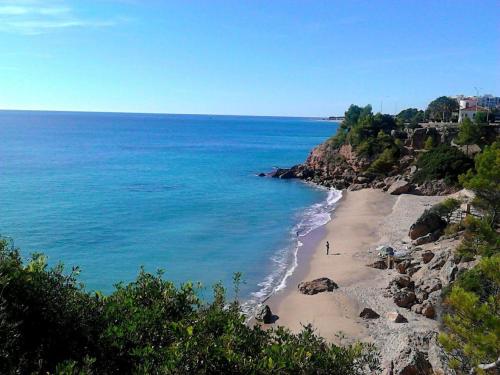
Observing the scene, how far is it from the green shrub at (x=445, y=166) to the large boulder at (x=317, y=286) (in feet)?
97.6

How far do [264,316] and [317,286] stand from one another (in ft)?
16.3

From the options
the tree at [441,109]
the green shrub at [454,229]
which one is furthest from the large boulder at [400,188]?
the tree at [441,109]

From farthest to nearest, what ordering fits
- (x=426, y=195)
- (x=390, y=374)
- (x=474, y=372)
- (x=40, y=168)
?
(x=40, y=168)
(x=426, y=195)
(x=390, y=374)
(x=474, y=372)

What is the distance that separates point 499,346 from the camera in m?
10.4

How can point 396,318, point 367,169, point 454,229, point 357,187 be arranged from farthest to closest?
point 367,169 → point 357,187 → point 454,229 → point 396,318

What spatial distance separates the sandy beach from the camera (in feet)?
74.1

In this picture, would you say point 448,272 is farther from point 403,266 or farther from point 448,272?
point 403,266

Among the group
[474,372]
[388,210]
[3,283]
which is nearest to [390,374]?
[474,372]

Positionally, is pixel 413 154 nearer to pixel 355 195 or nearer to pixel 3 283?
pixel 355 195

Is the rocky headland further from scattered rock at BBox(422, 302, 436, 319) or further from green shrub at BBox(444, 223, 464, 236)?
green shrub at BBox(444, 223, 464, 236)

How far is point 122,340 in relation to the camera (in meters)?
7.40

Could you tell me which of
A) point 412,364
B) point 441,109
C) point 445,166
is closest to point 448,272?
point 412,364

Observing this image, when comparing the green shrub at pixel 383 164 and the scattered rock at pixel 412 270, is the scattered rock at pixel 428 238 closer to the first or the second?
the scattered rock at pixel 412 270

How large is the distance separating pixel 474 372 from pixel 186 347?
308 inches
